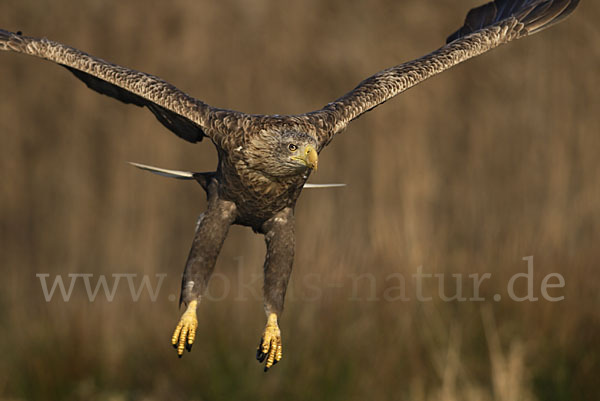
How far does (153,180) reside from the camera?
1158 cm

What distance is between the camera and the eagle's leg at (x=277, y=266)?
5.12 metres

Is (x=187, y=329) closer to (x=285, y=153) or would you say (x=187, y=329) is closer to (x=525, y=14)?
(x=285, y=153)

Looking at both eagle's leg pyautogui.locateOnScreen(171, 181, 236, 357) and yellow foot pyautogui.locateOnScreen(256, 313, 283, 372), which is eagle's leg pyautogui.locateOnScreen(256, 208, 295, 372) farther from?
eagle's leg pyautogui.locateOnScreen(171, 181, 236, 357)

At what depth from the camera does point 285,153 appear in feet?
15.5

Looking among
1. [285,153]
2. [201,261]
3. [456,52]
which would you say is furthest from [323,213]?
[285,153]

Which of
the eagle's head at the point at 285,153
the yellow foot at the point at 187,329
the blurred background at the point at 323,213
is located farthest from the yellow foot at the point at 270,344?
the blurred background at the point at 323,213

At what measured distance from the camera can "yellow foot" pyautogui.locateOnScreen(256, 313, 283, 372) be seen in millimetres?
4988

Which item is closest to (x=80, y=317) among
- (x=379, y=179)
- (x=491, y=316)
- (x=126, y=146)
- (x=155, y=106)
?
(x=126, y=146)

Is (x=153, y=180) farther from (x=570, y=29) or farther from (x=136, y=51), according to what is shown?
(x=570, y=29)

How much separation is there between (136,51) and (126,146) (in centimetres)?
149

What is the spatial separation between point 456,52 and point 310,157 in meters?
1.99

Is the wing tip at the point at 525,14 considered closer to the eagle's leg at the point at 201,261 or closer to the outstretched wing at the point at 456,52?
the outstretched wing at the point at 456,52

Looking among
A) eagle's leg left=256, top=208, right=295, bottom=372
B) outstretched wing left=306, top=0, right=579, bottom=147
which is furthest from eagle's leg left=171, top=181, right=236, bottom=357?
outstretched wing left=306, top=0, right=579, bottom=147

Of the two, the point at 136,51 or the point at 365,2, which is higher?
the point at 365,2
